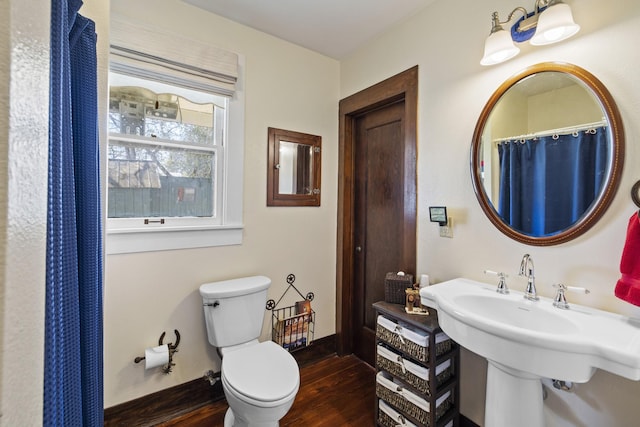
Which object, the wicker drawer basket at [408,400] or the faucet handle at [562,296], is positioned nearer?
the faucet handle at [562,296]

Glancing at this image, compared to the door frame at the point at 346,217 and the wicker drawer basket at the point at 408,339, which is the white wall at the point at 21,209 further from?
the door frame at the point at 346,217

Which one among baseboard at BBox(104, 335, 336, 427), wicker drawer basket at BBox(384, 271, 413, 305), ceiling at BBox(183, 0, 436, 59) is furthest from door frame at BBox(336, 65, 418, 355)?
baseboard at BBox(104, 335, 336, 427)

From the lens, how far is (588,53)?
3.87ft

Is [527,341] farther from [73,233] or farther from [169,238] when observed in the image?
[169,238]

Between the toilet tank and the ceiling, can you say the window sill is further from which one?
the ceiling

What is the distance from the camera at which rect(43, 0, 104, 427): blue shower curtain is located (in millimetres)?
530

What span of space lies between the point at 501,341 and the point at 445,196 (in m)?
0.91

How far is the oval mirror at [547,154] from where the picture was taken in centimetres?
115

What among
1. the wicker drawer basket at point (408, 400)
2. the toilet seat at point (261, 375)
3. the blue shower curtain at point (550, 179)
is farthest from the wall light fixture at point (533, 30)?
the toilet seat at point (261, 375)

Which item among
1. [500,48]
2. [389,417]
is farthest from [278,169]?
[389,417]

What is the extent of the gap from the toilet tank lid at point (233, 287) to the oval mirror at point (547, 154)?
1401 mm

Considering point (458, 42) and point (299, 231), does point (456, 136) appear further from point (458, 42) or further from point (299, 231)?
point (299, 231)

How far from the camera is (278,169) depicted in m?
2.18

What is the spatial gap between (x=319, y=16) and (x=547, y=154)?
1.57 metres
